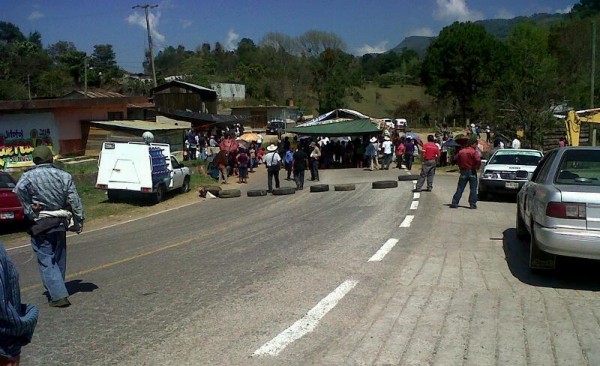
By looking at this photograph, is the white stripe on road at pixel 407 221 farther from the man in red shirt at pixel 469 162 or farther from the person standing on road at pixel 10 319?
the person standing on road at pixel 10 319

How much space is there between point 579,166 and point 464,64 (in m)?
75.6

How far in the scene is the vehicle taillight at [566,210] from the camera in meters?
7.04

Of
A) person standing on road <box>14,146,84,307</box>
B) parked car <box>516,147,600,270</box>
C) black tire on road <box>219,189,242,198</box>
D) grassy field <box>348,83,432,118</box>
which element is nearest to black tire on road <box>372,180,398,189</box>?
black tire on road <box>219,189,242,198</box>

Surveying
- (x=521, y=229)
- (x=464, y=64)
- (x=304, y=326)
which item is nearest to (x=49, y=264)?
(x=304, y=326)

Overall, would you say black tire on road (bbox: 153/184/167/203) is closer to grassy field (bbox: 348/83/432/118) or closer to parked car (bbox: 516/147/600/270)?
parked car (bbox: 516/147/600/270)

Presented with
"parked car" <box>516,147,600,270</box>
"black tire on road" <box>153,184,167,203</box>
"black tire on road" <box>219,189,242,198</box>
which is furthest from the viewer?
"black tire on road" <box>219,189,242,198</box>

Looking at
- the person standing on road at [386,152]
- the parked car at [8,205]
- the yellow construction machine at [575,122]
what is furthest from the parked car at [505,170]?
the person standing on road at [386,152]

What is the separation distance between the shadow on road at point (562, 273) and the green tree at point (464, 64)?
7142cm

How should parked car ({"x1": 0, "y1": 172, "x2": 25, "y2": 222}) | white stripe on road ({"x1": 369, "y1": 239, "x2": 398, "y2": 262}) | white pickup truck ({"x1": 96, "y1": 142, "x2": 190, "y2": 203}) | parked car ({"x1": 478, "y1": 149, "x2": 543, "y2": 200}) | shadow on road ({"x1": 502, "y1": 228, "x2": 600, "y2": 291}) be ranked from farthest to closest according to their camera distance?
white pickup truck ({"x1": 96, "y1": 142, "x2": 190, "y2": 203})
parked car ({"x1": 478, "y1": 149, "x2": 543, "y2": 200})
parked car ({"x1": 0, "y1": 172, "x2": 25, "y2": 222})
white stripe on road ({"x1": 369, "y1": 239, "x2": 398, "y2": 262})
shadow on road ({"x1": 502, "y1": 228, "x2": 600, "y2": 291})

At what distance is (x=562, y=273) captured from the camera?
8164mm

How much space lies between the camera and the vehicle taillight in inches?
277

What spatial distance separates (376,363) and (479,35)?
82.5m

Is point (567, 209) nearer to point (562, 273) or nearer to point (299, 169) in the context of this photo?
point (562, 273)

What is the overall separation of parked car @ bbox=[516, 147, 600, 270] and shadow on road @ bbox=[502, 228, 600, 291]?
8.7 inches
